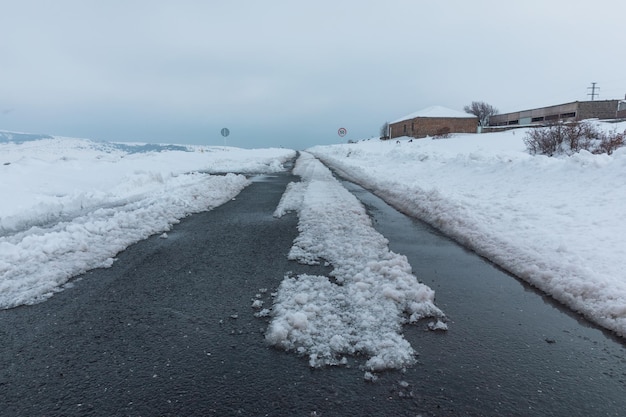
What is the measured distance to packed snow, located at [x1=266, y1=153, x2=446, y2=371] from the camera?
11.7 ft

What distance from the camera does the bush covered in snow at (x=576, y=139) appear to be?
15.4m

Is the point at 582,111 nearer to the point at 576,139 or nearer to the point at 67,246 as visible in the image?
the point at 576,139

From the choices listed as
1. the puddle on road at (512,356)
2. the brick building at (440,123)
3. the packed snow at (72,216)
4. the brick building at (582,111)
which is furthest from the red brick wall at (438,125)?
the puddle on road at (512,356)

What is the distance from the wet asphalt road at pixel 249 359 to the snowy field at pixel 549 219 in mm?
444

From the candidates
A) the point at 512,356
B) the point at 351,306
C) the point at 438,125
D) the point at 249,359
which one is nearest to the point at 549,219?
the point at 512,356

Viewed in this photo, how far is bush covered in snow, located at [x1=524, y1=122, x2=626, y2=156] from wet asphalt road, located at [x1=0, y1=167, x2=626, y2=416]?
551 inches

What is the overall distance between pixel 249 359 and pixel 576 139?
18.6 m

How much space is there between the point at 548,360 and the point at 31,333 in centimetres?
525

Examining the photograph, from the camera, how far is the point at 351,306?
4379mm

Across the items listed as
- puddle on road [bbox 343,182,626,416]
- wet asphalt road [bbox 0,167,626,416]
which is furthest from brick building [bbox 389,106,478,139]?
wet asphalt road [bbox 0,167,626,416]

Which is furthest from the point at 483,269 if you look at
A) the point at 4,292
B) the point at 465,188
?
the point at 465,188

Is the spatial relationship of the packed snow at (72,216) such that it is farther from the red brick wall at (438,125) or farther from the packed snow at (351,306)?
the red brick wall at (438,125)

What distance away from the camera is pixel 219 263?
619 centimetres

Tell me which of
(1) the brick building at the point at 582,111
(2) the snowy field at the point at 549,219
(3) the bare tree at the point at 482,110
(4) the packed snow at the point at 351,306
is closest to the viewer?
(4) the packed snow at the point at 351,306
